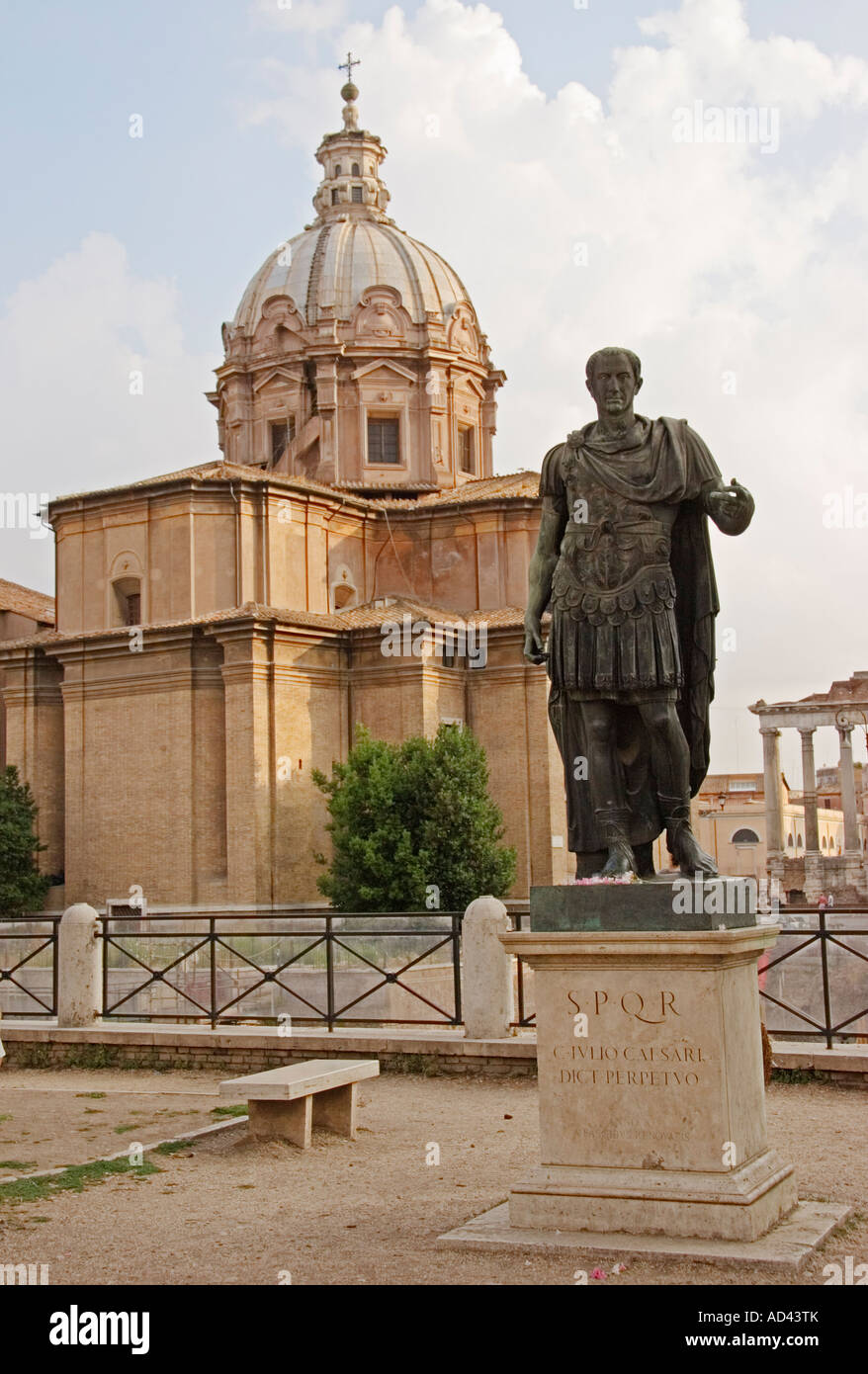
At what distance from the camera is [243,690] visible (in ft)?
112

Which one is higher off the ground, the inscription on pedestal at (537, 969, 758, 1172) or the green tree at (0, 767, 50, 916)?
the green tree at (0, 767, 50, 916)

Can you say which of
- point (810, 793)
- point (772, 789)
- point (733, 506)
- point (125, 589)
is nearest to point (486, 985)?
point (733, 506)

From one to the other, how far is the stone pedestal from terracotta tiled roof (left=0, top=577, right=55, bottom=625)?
36395 mm

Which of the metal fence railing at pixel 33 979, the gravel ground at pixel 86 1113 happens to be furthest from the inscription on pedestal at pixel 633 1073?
the metal fence railing at pixel 33 979

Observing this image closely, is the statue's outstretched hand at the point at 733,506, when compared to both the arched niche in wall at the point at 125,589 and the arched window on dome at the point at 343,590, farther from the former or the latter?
the arched window on dome at the point at 343,590

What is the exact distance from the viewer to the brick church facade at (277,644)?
112ft

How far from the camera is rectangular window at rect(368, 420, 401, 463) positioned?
142 feet

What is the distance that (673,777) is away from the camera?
7.53m

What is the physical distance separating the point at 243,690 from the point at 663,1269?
93.0ft

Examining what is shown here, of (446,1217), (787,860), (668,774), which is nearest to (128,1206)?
(446,1217)

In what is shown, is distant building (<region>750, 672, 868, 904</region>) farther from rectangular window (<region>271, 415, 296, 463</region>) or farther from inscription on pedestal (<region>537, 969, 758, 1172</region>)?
inscription on pedestal (<region>537, 969, 758, 1172</region>)

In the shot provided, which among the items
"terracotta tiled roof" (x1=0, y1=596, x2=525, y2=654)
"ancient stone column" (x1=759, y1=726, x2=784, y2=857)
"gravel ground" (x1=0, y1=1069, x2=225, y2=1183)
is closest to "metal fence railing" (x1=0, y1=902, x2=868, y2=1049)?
"gravel ground" (x1=0, y1=1069, x2=225, y2=1183)

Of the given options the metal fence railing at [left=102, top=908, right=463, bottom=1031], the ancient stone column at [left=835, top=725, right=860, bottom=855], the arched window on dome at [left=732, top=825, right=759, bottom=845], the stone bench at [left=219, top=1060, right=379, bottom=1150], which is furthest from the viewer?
the arched window on dome at [left=732, top=825, right=759, bottom=845]

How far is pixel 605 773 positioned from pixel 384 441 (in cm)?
3682
